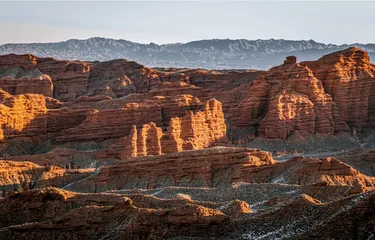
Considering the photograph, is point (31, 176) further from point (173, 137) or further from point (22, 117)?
point (22, 117)

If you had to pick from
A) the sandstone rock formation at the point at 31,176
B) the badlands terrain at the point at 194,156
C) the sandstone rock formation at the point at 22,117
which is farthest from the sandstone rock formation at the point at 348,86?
the sandstone rock formation at the point at 31,176

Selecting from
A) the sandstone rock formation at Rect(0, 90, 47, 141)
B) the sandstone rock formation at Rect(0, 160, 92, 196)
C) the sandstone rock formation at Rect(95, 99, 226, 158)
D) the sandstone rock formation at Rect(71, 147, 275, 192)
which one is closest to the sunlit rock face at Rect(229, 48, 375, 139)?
the sandstone rock formation at Rect(95, 99, 226, 158)

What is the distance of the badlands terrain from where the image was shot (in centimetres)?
5509

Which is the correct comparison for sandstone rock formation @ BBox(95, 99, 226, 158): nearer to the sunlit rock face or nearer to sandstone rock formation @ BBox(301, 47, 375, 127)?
the sunlit rock face

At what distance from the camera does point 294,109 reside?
129250mm

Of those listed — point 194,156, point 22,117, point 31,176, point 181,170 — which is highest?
point 194,156

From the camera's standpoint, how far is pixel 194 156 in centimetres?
9238

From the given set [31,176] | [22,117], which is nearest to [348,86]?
[22,117]

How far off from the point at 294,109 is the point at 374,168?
1246 inches

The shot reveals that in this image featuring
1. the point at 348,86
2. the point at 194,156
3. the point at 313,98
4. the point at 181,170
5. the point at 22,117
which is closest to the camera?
the point at 181,170

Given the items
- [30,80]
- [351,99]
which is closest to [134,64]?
[30,80]

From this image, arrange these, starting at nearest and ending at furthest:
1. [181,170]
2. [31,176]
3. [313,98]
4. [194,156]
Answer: [181,170]
[194,156]
[31,176]
[313,98]

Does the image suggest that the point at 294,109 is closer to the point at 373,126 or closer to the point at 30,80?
the point at 373,126

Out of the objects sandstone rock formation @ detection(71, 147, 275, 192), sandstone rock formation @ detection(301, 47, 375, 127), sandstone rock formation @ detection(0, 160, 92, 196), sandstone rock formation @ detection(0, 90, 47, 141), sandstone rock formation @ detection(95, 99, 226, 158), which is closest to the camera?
sandstone rock formation @ detection(71, 147, 275, 192)
